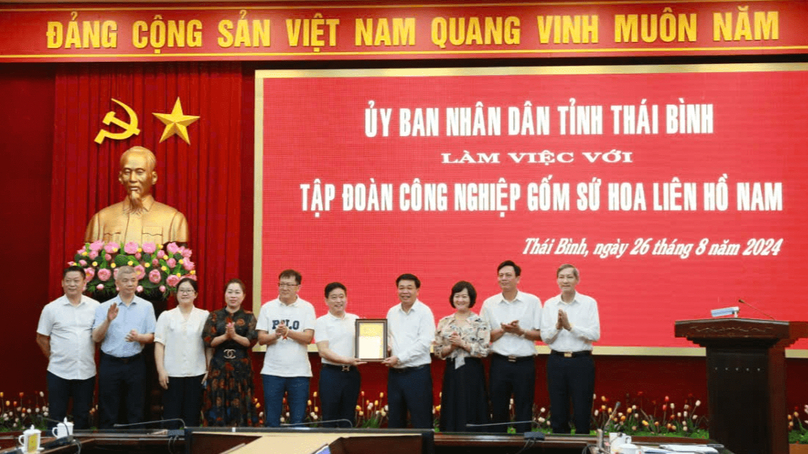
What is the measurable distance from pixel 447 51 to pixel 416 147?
0.75 m

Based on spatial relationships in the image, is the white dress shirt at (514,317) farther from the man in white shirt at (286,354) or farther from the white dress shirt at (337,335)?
the man in white shirt at (286,354)

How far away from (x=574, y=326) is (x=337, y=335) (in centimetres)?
140

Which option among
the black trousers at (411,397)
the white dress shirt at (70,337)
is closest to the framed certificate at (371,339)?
the black trousers at (411,397)

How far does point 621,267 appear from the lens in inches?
250

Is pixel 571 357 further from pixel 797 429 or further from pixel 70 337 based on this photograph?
pixel 70 337

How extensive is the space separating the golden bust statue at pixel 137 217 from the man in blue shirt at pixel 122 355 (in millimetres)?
855

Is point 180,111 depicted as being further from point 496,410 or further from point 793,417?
point 793,417

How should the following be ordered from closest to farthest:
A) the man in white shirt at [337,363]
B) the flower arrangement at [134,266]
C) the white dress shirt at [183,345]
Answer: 1. the man in white shirt at [337,363]
2. the white dress shirt at [183,345]
3. the flower arrangement at [134,266]

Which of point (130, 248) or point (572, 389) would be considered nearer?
point (572, 389)

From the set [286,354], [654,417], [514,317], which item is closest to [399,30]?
[514,317]

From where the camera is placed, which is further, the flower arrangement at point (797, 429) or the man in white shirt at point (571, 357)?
the flower arrangement at point (797, 429)

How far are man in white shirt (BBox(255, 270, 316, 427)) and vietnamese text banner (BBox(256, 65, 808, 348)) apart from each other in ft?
3.67

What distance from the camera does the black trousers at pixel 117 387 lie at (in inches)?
215

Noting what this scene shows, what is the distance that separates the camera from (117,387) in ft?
18.0
